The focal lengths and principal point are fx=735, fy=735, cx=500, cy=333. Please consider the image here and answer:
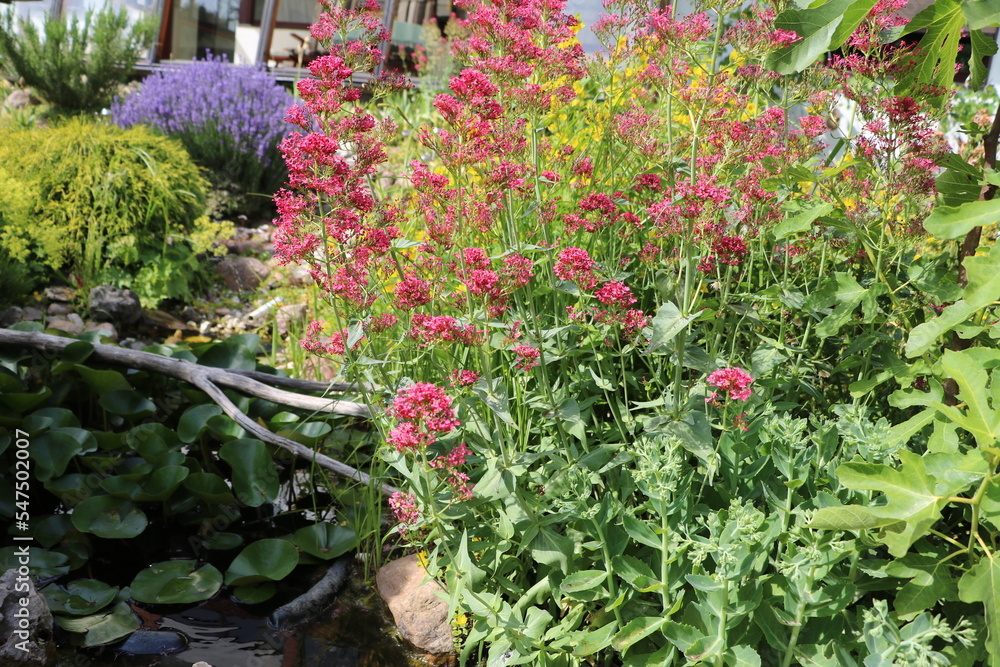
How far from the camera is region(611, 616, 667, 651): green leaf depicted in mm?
1631

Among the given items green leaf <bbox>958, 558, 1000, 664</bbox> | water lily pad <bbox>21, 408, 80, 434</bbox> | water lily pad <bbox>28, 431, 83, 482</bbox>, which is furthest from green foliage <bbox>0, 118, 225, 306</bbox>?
green leaf <bbox>958, 558, 1000, 664</bbox>

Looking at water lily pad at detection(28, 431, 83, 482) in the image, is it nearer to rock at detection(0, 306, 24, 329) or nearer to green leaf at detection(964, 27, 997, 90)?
rock at detection(0, 306, 24, 329)

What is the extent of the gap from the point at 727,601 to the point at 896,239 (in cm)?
105

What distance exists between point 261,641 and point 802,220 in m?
1.95

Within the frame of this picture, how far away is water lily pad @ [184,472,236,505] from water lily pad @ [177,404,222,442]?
0.18m

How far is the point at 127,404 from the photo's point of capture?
2836mm

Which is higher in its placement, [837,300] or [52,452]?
[837,300]

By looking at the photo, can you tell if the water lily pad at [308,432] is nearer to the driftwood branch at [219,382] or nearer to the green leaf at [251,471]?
the driftwood branch at [219,382]

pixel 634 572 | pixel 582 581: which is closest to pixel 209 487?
pixel 582 581

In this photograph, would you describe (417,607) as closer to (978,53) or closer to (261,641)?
(261,641)

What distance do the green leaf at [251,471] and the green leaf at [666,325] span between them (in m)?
1.57

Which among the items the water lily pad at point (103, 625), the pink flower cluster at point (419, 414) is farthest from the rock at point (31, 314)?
the pink flower cluster at point (419, 414)

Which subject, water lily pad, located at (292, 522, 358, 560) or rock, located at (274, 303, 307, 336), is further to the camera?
rock, located at (274, 303, 307, 336)

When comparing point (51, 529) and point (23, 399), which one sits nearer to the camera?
point (51, 529)
